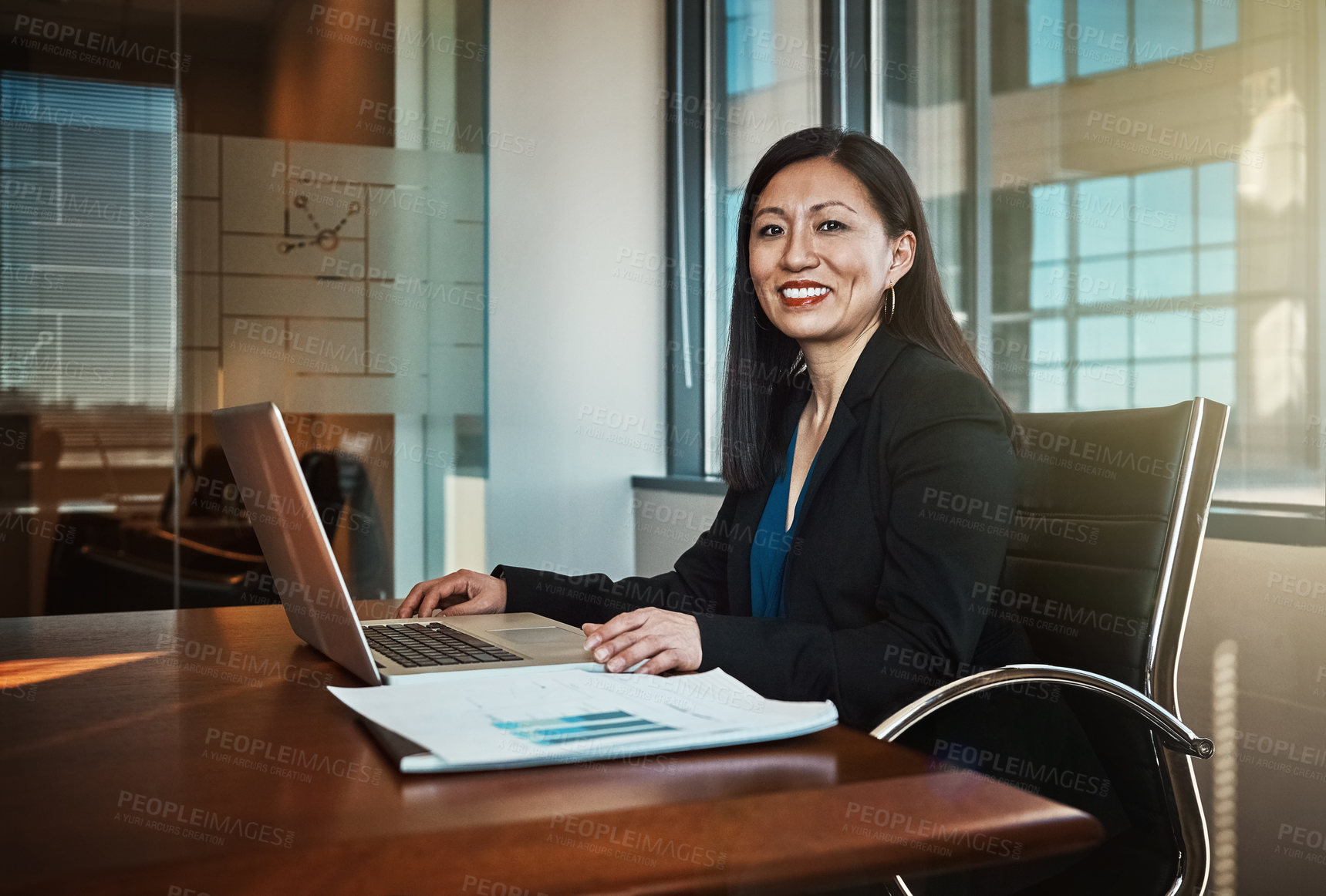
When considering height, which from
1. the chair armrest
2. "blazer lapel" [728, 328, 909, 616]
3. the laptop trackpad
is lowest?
the chair armrest

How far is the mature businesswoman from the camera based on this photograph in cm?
121

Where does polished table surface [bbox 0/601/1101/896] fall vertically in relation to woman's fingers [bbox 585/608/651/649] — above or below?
below

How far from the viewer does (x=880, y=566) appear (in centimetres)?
154

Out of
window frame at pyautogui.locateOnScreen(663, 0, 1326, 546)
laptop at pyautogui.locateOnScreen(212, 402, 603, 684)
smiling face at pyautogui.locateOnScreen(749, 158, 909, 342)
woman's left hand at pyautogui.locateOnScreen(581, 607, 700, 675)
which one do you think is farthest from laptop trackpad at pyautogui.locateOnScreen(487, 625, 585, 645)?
window frame at pyautogui.locateOnScreen(663, 0, 1326, 546)

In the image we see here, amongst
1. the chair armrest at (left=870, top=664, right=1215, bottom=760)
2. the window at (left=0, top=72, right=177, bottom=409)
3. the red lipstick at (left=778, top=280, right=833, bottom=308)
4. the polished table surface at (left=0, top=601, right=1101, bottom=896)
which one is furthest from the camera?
the window at (left=0, top=72, right=177, bottom=409)

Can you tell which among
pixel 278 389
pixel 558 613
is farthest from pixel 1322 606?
pixel 278 389

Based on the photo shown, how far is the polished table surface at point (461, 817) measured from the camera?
2.01ft

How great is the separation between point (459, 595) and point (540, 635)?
0.37 meters

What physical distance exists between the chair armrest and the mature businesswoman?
0.12 ft

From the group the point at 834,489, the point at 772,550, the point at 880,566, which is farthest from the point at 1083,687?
the point at 772,550

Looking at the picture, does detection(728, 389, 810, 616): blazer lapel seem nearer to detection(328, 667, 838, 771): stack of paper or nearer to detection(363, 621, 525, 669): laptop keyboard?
detection(363, 621, 525, 669): laptop keyboard

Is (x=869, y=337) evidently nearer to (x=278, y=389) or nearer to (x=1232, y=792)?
(x=1232, y=792)

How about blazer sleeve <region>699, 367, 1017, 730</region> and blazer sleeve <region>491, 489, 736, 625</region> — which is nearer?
blazer sleeve <region>699, 367, 1017, 730</region>

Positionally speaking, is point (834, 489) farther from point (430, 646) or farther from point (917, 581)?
point (430, 646)
